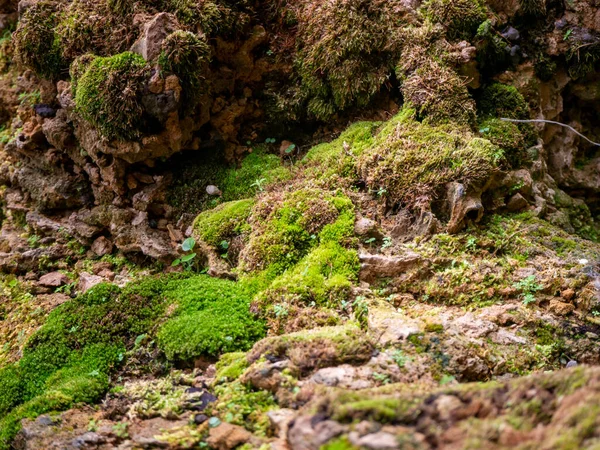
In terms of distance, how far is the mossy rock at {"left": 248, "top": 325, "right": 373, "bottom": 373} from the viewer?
12.3 ft

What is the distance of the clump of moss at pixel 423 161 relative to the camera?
5277 millimetres

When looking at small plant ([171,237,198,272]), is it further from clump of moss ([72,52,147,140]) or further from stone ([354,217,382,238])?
stone ([354,217,382,238])

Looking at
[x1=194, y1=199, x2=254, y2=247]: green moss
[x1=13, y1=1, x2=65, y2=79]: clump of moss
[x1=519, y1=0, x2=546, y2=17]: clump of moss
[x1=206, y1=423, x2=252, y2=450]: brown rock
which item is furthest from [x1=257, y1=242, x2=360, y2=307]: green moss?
[x1=13, y1=1, x2=65, y2=79]: clump of moss

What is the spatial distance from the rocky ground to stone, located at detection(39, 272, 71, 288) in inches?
1.4

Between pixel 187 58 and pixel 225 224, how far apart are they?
212 cm

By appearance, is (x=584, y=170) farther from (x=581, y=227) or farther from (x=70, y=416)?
(x=70, y=416)

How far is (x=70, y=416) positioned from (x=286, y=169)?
150 inches

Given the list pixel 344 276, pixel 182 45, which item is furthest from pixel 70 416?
pixel 182 45

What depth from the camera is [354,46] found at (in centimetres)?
622

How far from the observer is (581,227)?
6.81m

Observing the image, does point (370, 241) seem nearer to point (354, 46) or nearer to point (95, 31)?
point (354, 46)

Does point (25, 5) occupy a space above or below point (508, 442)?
above

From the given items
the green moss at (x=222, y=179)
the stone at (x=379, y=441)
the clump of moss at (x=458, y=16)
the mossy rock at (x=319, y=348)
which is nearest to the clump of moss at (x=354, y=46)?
the clump of moss at (x=458, y=16)

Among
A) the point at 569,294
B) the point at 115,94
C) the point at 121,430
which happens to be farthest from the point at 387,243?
the point at 115,94
